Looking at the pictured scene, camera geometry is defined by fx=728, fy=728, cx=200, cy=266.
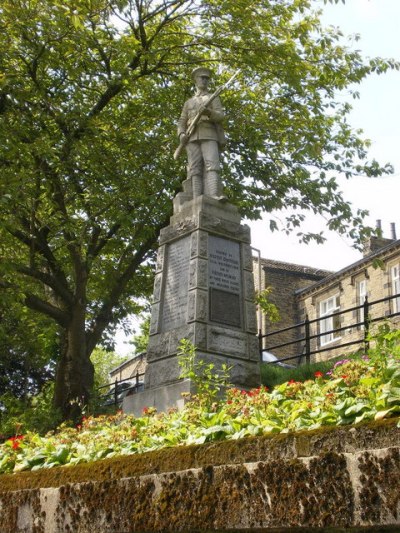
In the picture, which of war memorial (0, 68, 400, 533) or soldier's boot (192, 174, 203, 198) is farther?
soldier's boot (192, 174, 203, 198)

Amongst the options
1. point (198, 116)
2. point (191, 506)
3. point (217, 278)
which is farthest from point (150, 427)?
point (198, 116)

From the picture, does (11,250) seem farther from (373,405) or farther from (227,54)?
(373,405)

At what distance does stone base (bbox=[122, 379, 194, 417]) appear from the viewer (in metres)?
9.52

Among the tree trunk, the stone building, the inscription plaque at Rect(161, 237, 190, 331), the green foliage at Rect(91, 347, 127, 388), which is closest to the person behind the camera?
the inscription plaque at Rect(161, 237, 190, 331)

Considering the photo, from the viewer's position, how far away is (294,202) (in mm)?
19359

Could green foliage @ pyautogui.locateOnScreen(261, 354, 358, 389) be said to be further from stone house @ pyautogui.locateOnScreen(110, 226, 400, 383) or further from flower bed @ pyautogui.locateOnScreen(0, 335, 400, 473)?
stone house @ pyautogui.locateOnScreen(110, 226, 400, 383)

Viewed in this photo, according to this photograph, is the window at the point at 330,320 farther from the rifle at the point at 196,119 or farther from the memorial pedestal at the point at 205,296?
the memorial pedestal at the point at 205,296

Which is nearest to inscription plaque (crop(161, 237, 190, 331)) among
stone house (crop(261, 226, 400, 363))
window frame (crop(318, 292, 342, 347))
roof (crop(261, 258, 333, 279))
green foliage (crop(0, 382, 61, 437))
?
green foliage (crop(0, 382, 61, 437))

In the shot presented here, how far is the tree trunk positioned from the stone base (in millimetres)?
6890

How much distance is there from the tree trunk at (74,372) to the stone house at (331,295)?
13972mm

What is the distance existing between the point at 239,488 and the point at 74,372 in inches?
604

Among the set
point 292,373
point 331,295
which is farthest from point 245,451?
point 331,295

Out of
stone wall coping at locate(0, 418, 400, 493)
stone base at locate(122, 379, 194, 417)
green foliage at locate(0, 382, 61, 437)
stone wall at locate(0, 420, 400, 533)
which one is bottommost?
stone wall at locate(0, 420, 400, 533)

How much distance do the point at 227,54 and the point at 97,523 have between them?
15640 millimetres
